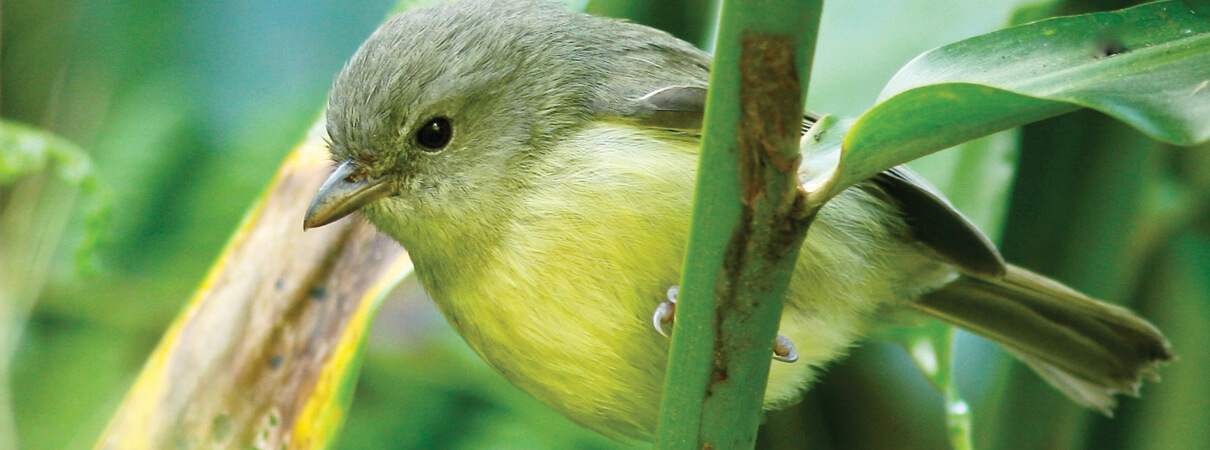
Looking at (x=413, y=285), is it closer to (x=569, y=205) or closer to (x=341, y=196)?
(x=341, y=196)

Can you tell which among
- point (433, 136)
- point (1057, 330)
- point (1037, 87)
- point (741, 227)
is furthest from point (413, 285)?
point (1037, 87)

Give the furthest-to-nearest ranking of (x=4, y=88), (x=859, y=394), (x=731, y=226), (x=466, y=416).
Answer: (x=4, y=88)
(x=466, y=416)
(x=859, y=394)
(x=731, y=226)

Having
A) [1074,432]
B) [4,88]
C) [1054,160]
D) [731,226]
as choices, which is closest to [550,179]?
[731,226]

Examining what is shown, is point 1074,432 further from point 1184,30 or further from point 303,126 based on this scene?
point 303,126

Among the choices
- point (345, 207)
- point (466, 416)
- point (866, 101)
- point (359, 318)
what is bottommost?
point (466, 416)

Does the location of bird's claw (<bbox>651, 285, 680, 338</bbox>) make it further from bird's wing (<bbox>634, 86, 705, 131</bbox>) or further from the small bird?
bird's wing (<bbox>634, 86, 705, 131</bbox>)

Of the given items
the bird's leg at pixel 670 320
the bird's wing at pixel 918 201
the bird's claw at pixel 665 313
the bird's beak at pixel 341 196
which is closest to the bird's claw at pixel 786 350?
the bird's leg at pixel 670 320
